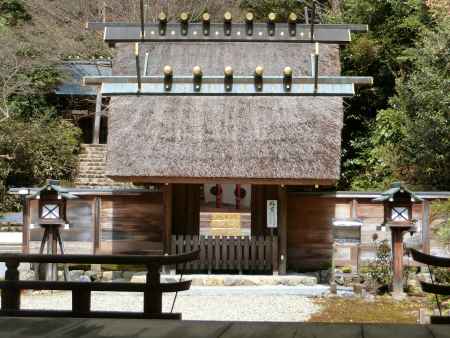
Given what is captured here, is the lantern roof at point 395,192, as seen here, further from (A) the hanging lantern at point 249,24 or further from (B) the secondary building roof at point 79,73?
(B) the secondary building roof at point 79,73

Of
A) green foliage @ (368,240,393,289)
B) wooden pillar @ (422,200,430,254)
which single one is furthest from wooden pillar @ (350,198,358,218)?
wooden pillar @ (422,200,430,254)

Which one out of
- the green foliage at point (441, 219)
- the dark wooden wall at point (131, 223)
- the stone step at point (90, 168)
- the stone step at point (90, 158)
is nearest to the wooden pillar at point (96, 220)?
the dark wooden wall at point (131, 223)

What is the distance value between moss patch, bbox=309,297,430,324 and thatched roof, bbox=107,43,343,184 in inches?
81.8

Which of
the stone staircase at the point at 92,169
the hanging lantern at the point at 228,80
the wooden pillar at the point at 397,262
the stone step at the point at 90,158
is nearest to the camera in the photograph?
the hanging lantern at the point at 228,80

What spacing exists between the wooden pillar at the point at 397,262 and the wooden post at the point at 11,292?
613 centimetres

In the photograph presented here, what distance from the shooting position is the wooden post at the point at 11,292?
21.6 ft

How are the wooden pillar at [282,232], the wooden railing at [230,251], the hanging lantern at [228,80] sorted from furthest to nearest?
the wooden railing at [230,251] < the wooden pillar at [282,232] < the hanging lantern at [228,80]

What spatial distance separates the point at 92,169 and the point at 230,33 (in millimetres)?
7293

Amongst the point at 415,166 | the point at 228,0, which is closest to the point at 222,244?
the point at 415,166

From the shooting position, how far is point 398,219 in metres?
10.9

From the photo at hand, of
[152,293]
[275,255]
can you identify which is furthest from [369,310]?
[152,293]

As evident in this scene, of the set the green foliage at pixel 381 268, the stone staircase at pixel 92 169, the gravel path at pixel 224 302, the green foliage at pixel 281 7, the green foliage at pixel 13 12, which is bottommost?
the gravel path at pixel 224 302

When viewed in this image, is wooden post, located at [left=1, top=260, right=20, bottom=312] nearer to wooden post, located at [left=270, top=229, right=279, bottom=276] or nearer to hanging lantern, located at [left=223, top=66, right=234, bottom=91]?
hanging lantern, located at [left=223, top=66, right=234, bottom=91]

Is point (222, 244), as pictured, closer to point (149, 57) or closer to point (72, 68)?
point (149, 57)
